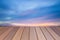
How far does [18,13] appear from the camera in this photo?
437cm

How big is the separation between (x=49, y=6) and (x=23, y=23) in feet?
3.25

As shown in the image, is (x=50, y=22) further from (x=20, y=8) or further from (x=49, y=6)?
(x=20, y=8)

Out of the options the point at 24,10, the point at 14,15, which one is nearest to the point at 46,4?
the point at 24,10

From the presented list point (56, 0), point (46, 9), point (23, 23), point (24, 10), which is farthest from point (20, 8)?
point (56, 0)

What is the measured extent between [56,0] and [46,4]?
13.2 inches

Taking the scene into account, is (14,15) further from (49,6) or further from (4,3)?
(49,6)

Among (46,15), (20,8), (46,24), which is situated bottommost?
(46,24)

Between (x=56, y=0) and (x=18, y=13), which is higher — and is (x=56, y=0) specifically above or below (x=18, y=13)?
above

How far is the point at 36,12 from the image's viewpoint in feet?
14.2

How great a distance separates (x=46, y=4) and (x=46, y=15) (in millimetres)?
348

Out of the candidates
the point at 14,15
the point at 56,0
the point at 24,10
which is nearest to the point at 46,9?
the point at 56,0

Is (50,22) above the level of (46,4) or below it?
below

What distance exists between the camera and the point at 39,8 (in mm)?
4328

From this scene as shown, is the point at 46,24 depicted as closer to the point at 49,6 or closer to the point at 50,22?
the point at 50,22
